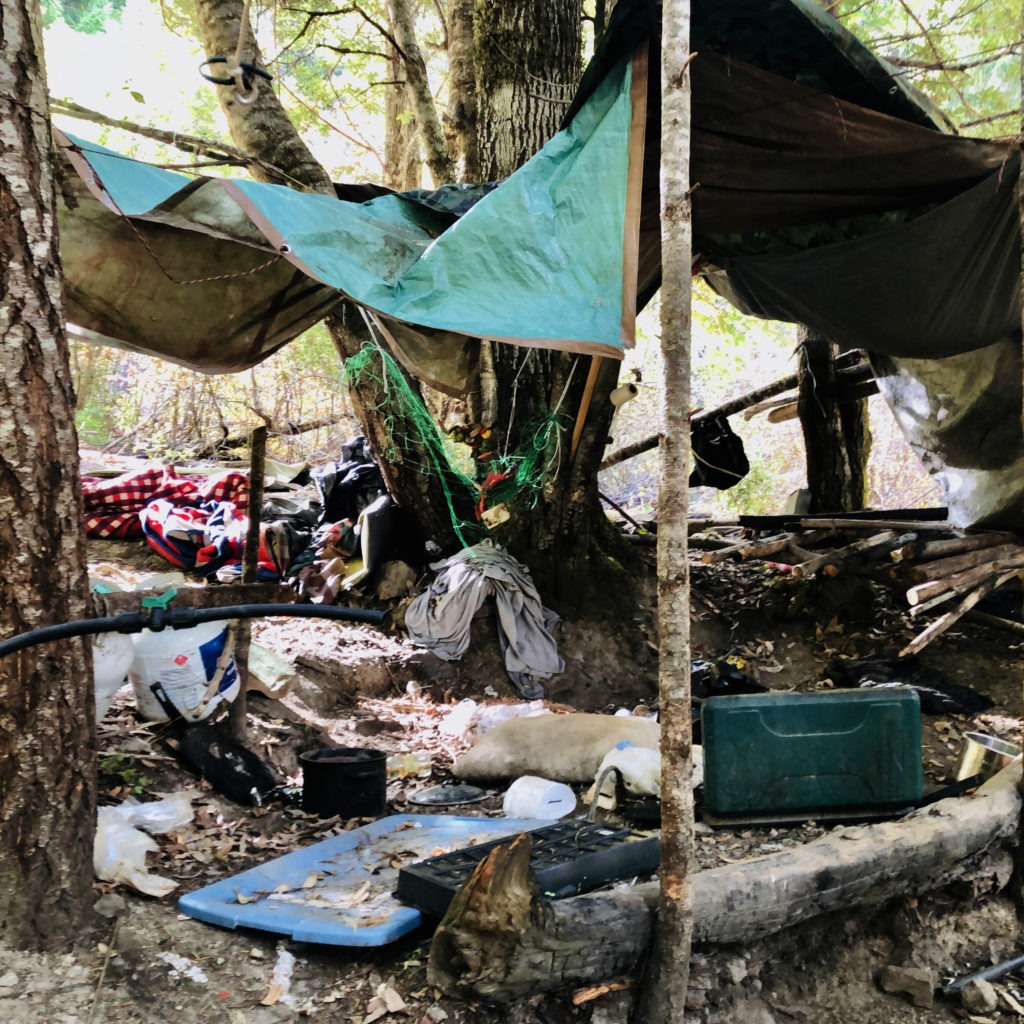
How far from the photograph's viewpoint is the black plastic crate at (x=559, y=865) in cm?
290

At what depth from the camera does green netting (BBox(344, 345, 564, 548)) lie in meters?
6.25

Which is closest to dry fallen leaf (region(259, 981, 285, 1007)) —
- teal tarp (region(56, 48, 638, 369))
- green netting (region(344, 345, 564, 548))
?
teal tarp (region(56, 48, 638, 369))

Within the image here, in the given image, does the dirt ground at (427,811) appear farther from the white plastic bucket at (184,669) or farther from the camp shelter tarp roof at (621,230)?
the camp shelter tarp roof at (621,230)

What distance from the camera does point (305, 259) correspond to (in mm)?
3361

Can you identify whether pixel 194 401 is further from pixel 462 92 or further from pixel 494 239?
pixel 494 239

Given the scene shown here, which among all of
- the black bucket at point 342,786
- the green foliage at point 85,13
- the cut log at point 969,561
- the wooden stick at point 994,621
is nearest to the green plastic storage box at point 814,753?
the black bucket at point 342,786

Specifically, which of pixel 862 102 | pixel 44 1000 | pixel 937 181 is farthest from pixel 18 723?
pixel 937 181

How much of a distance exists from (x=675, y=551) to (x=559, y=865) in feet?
3.93

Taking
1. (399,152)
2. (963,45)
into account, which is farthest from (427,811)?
(399,152)

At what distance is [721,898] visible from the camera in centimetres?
293

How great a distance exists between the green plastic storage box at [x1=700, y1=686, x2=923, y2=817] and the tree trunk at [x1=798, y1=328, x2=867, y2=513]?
5.04m

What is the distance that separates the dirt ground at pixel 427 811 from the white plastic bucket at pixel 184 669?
0.63 ft

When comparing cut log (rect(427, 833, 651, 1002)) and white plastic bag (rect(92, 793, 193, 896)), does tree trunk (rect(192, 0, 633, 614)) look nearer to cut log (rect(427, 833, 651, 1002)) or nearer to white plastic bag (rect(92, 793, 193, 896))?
white plastic bag (rect(92, 793, 193, 896))

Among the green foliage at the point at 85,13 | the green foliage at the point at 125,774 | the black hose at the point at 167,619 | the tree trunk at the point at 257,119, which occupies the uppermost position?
the green foliage at the point at 85,13
